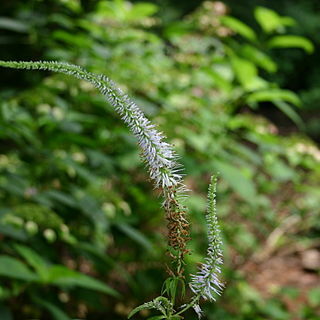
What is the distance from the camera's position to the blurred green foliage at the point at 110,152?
2.07m

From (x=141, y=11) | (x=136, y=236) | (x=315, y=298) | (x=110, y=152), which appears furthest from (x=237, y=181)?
(x=315, y=298)

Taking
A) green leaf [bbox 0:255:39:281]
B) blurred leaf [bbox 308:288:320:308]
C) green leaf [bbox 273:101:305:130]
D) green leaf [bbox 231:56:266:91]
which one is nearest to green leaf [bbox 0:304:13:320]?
green leaf [bbox 0:255:39:281]

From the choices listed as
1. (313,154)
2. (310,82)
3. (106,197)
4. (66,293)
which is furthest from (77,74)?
(310,82)

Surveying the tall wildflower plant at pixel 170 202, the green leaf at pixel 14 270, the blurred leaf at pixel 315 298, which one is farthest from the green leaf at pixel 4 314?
the blurred leaf at pixel 315 298

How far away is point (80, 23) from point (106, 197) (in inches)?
39.1

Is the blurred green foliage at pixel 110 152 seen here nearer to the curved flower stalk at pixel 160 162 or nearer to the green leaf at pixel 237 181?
the green leaf at pixel 237 181

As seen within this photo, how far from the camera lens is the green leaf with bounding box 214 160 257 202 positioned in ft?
7.73

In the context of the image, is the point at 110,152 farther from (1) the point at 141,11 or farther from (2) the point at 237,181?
(1) the point at 141,11

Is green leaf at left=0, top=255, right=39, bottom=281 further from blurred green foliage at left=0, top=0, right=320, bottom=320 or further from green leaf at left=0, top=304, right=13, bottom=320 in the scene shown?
green leaf at left=0, top=304, right=13, bottom=320

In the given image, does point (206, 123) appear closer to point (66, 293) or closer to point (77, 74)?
point (66, 293)

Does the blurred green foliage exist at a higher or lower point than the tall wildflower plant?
lower

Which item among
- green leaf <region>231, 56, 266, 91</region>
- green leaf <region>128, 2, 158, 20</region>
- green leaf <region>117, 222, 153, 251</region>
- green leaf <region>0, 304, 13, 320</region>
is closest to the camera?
green leaf <region>0, 304, 13, 320</region>

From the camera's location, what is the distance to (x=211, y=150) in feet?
9.06

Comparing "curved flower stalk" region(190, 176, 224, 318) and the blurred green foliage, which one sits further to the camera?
the blurred green foliage
